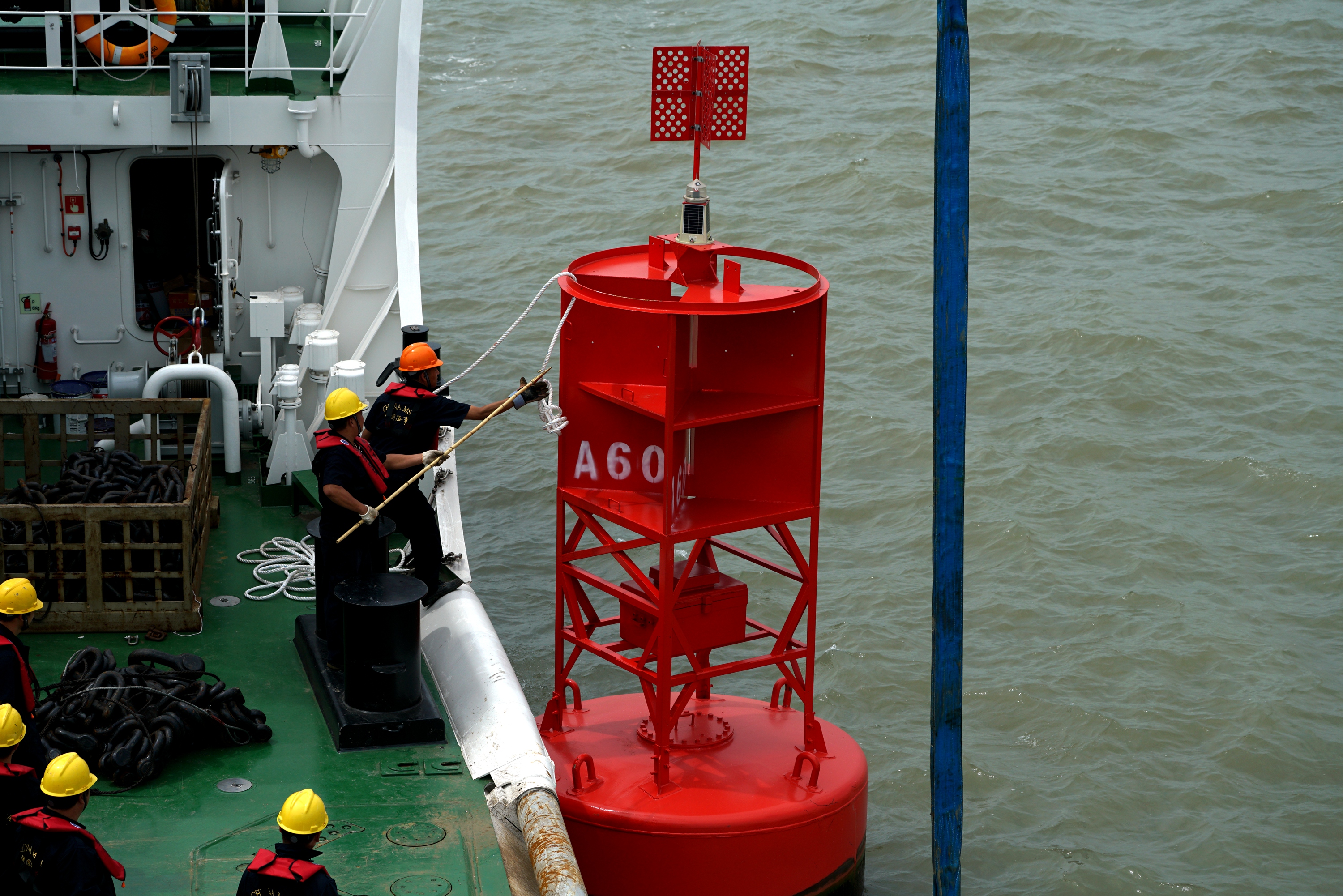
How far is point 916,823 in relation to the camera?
10.7 metres

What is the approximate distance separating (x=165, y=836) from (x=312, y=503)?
4048mm

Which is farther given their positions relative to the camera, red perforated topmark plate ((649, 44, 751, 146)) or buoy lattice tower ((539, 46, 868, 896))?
red perforated topmark plate ((649, 44, 751, 146))

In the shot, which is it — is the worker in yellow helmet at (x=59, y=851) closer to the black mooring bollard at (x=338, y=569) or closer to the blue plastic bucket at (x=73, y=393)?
the black mooring bollard at (x=338, y=569)

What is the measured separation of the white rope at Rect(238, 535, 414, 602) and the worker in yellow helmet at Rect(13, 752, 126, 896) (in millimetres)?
3667

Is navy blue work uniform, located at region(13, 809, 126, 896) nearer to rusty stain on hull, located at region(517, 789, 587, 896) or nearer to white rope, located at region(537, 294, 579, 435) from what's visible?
rusty stain on hull, located at region(517, 789, 587, 896)

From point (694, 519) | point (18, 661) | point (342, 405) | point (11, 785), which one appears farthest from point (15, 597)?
point (694, 519)

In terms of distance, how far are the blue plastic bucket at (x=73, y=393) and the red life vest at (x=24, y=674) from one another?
496cm

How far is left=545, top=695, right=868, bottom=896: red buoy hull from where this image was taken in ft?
26.4

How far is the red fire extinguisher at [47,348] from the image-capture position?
38.2 ft

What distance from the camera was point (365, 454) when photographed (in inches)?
326

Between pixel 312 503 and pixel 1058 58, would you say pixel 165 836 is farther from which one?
pixel 1058 58

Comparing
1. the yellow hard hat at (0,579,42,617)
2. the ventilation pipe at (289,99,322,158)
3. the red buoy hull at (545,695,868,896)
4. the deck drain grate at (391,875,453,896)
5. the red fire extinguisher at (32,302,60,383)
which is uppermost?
the ventilation pipe at (289,99,322,158)

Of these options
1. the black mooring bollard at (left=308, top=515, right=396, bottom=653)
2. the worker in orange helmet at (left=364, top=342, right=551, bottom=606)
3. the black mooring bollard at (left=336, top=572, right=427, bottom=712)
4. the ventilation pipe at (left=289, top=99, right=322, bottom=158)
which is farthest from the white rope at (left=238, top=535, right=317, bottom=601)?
the ventilation pipe at (left=289, top=99, right=322, bottom=158)

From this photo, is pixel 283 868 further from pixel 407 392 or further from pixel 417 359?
pixel 417 359
